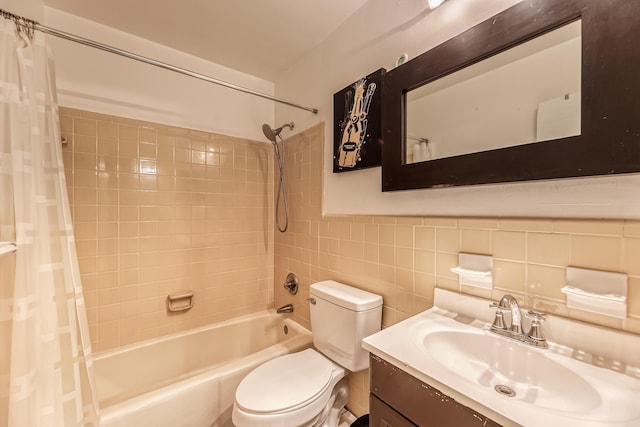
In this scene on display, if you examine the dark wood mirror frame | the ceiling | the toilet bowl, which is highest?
the ceiling

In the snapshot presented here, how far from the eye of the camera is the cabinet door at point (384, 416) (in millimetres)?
710

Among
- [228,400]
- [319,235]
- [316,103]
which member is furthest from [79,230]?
[316,103]

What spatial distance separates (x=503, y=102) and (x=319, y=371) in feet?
4.43

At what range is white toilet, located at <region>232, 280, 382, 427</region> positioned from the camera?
100cm

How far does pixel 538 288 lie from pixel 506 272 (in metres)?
0.09

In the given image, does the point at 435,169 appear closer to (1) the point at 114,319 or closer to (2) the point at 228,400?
(2) the point at 228,400

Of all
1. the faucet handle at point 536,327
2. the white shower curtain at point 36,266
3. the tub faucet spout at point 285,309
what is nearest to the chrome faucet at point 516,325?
the faucet handle at point 536,327

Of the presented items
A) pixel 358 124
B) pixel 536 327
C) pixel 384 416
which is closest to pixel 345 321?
pixel 384 416

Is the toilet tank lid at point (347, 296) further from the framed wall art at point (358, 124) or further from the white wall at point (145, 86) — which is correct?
the white wall at point (145, 86)

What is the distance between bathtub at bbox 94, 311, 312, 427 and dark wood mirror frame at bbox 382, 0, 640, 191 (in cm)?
132

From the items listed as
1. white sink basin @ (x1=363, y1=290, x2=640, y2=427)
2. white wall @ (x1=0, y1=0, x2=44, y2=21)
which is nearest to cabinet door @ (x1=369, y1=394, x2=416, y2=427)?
white sink basin @ (x1=363, y1=290, x2=640, y2=427)

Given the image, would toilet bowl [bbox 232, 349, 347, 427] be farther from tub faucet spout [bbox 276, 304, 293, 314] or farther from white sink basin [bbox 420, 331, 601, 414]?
white sink basin [bbox 420, 331, 601, 414]

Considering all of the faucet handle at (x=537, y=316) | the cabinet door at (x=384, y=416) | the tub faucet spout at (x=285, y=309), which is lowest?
the tub faucet spout at (x=285, y=309)

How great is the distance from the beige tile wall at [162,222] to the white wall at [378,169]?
0.70 m
